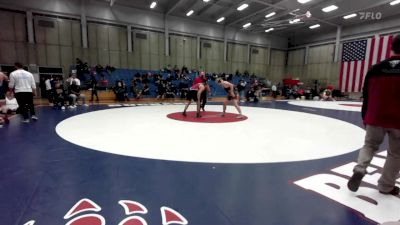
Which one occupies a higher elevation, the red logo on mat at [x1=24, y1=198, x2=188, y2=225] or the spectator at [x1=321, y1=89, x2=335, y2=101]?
the spectator at [x1=321, y1=89, x2=335, y2=101]

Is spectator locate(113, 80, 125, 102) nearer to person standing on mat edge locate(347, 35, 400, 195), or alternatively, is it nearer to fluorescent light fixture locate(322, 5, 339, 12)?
person standing on mat edge locate(347, 35, 400, 195)

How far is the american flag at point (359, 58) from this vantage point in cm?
1737

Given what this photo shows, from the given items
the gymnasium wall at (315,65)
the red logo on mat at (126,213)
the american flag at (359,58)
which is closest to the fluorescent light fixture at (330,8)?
the american flag at (359,58)

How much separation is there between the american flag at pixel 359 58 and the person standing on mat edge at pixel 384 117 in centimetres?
1952

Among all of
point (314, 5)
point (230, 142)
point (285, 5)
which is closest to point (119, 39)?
point (285, 5)

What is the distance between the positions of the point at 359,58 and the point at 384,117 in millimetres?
21294

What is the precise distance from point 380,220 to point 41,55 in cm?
1918

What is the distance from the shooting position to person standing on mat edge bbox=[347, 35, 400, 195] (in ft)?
6.62

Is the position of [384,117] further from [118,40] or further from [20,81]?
[118,40]

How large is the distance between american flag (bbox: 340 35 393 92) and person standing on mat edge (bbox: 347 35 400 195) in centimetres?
1952

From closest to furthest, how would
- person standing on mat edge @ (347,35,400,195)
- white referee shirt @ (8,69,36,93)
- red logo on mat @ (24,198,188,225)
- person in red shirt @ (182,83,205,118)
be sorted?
red logo on mat @ (24,198,188,225) < person standing on mat edge @ (347,35,400,195) < white referee shirt @ (8,69,36,93) < person in red shirt @ (182,83,205,118)

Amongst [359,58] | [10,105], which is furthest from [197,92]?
[359,58]

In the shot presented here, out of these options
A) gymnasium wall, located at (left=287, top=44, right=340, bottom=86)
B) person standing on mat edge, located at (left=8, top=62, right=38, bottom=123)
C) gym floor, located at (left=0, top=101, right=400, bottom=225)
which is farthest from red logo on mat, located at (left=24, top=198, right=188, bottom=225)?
gymnasium wall, located at (left=287, top=44, right=340, bottom=86)

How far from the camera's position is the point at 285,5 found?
16.2 metres
